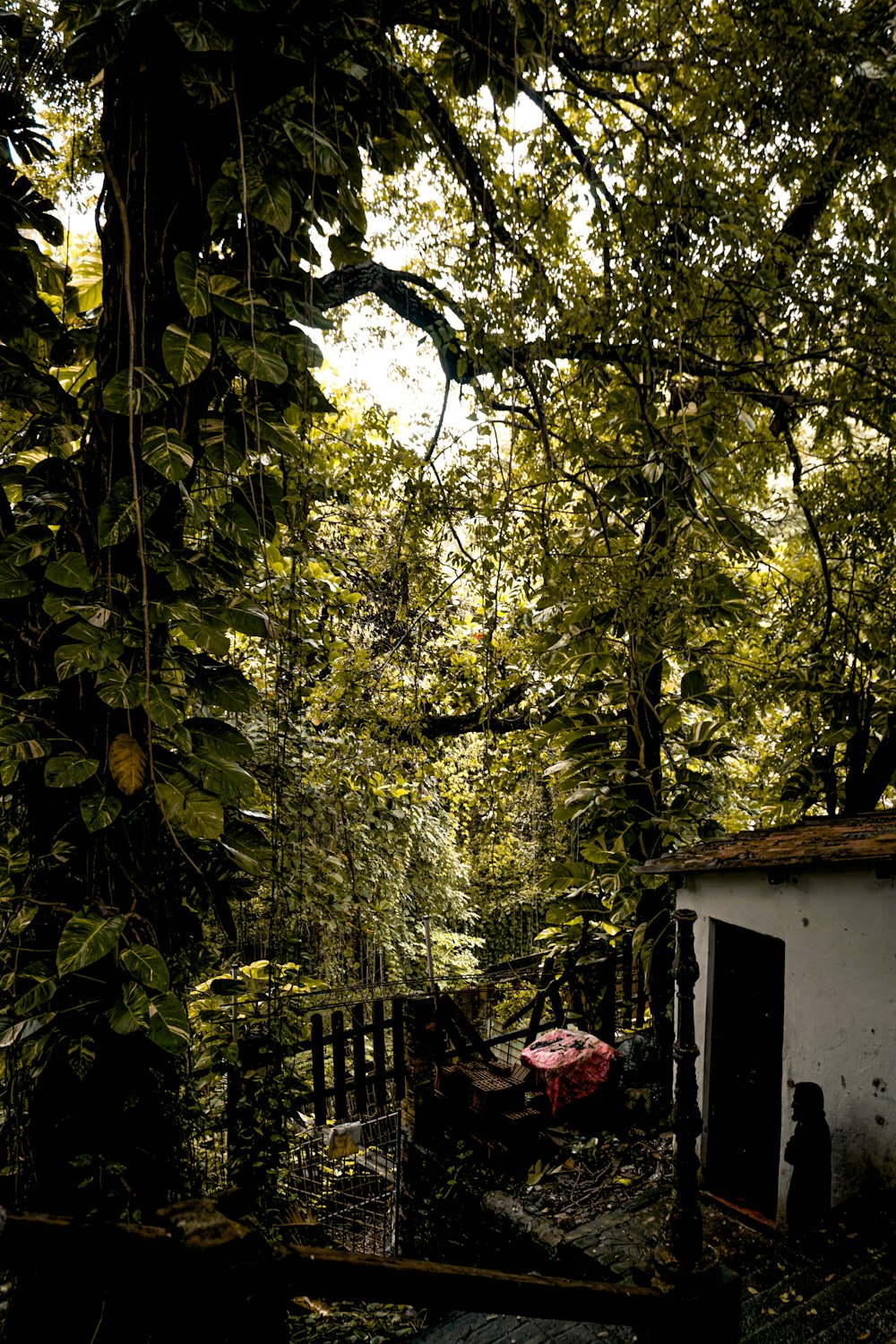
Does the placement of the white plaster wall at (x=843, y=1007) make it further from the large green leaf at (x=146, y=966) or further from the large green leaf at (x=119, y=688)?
the large green leaf at (x=119, y=688)

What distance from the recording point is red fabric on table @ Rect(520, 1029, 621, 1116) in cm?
595

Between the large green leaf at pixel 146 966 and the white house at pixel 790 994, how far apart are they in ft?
11.4

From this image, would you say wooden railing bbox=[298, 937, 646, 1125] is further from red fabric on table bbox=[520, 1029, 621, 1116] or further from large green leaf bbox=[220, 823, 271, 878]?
large green leaf bbox=[220, 823, 271, 878]

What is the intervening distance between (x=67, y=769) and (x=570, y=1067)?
5264 mm

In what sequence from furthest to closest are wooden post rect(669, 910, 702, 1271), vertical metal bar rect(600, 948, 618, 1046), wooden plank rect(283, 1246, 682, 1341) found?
1. vertical metal bar rect(600, 948, 618, 1046)
2. wooden post rect(669, 910, 702, 1271)
3. wooden plank rect(283, 1246, 682, 1341)

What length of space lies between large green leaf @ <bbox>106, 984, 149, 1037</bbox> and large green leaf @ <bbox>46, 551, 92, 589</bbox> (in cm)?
114

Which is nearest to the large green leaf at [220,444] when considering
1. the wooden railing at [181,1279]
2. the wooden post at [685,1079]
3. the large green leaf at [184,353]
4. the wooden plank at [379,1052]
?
the large green leaf at [184,353]

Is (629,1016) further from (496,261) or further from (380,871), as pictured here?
(496,261)

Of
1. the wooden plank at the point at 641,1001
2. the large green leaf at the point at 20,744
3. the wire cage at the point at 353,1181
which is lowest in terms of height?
the wire cage at the point at 353,1181

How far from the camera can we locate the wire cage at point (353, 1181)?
5.85m

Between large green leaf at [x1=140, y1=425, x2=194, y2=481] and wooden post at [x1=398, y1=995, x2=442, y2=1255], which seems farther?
wooden post at [x1=398, y1=995, x2=442, y2=1255]

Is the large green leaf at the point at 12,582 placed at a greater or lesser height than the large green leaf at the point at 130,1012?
greater

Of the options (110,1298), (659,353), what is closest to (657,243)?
(659,353)

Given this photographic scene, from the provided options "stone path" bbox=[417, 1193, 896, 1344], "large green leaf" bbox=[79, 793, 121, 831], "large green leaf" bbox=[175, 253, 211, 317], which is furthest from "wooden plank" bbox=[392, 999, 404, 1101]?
"large green leaf" bbox=[175, 253, 211, 317]
